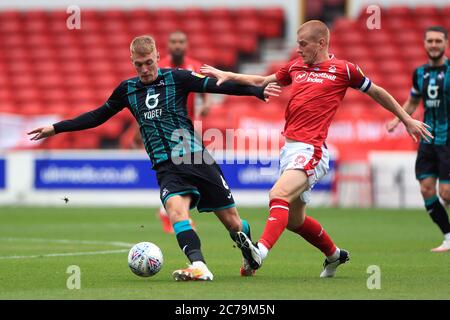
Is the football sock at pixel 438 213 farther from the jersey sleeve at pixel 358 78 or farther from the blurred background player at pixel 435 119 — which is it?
the jersey sleeve at pixel 358 78

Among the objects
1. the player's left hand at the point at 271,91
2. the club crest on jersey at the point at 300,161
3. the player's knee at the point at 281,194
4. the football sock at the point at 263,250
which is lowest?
the football sock at the point at 263,250

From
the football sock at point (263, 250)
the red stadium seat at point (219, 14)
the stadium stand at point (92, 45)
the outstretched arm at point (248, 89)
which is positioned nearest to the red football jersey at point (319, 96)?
the outstretched arm at point (248, 89)

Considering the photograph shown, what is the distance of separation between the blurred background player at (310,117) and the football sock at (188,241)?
64cm

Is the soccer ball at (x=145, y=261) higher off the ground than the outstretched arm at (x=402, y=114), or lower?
lower

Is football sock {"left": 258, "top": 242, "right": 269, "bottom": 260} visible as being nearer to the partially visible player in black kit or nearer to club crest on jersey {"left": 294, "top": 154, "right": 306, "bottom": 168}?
the partially visible player in black kit

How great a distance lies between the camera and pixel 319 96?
8.12 metres

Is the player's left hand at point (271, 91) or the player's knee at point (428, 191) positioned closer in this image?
the player's left hand at point (271, 91)

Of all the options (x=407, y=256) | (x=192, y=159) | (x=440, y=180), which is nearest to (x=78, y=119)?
(x=192, y=159)

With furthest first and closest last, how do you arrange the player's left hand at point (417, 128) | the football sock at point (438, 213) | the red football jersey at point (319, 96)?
the football sock at point (438, 213) < the red football jersey at point (319, 96) < the player's left hand at point (417, 128)

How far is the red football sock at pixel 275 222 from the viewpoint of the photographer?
304 inches

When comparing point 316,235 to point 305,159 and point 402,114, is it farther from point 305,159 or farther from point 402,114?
point 402,114

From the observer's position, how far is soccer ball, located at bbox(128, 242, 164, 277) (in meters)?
7.86

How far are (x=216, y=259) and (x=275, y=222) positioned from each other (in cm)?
220

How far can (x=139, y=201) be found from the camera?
63.8 ft
